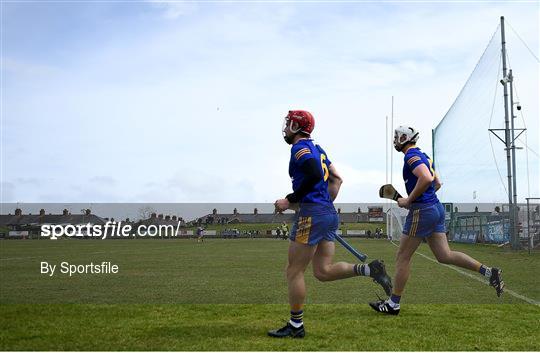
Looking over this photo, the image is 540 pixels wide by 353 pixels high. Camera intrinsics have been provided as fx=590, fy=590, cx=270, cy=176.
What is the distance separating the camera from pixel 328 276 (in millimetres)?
6922

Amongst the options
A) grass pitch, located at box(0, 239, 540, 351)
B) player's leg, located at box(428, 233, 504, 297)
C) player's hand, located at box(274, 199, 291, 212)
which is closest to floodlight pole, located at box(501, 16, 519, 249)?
grass pitch, located at box(0, 239, 540, 351)

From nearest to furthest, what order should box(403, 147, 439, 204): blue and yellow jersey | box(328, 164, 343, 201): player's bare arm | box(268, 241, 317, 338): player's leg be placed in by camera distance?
box(268, 241, 317, 338): player's leg, box(328, 164, 343, 201): player's bare arm, box(403, 147, 439, 204): blue and yellow jersey

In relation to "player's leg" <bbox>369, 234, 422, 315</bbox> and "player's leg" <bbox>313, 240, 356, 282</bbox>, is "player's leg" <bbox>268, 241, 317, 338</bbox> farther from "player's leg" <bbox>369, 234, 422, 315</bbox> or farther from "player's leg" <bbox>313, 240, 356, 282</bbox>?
"player's leg" <bbox>369, 234, 422, 315</bbox>

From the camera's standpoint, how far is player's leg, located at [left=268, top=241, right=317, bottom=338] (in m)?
6.36

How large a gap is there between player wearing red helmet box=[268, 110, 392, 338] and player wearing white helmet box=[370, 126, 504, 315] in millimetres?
1154

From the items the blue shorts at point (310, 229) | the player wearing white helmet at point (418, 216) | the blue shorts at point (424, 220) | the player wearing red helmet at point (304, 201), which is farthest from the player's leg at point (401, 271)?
the blue shorts at point (310, 229)

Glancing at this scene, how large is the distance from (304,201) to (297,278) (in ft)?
2.81

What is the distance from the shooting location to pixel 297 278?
6.38m

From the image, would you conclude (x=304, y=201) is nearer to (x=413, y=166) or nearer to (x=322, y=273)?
(x=322, y=273)

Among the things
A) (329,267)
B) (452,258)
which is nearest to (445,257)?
(452,258)

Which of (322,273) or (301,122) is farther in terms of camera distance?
(322,273)

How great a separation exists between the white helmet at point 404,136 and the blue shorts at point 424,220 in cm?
78

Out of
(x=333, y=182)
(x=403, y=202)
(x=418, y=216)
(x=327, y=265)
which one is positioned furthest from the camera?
(x=418, y=216)

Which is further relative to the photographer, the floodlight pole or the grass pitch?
the floodlight pole
